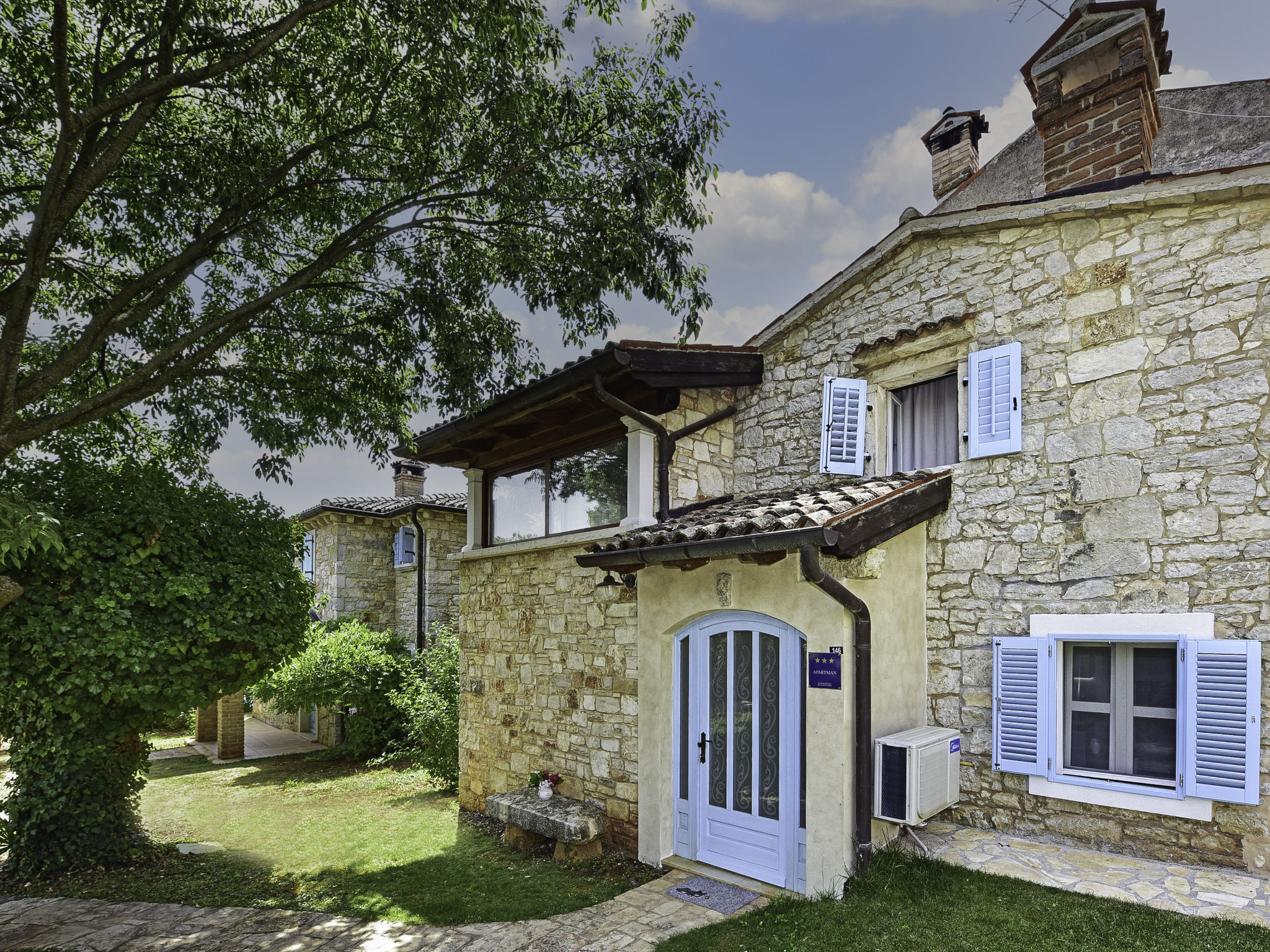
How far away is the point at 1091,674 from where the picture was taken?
5.72m

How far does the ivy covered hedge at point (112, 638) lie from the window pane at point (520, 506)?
2.70m

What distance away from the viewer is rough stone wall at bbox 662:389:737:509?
773 centimetres

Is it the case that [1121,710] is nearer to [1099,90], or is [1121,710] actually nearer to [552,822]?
[552,822]

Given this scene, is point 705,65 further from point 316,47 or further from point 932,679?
point 932,679

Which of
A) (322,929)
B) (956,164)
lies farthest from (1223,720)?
(956,164)

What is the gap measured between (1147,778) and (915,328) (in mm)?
4168

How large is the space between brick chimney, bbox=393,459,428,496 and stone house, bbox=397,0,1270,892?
11194 millimetres

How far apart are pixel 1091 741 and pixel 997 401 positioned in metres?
2.85

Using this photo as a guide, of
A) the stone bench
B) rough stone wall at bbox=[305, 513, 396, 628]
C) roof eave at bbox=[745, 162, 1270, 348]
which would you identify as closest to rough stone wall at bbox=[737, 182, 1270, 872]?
roof eave at bbox=[745, 162, 1270, 348]

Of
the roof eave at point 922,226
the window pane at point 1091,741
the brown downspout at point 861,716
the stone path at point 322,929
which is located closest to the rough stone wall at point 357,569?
the stone path at point 322,929

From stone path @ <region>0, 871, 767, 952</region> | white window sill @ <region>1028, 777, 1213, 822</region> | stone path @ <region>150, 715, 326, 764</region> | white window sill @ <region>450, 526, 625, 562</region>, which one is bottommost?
stone path @ <region>150, 715, 326, 764</region>

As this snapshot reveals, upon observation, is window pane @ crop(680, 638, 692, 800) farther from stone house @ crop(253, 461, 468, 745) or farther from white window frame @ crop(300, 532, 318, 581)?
white window frame @ crop(300, 532, 318, 581)

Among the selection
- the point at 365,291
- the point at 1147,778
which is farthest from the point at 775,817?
the point at 365,291

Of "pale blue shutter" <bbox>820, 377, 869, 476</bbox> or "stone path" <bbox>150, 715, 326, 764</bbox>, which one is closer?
"pale blue shutter" <bbox>820, 377, 869, 476</bbox>
